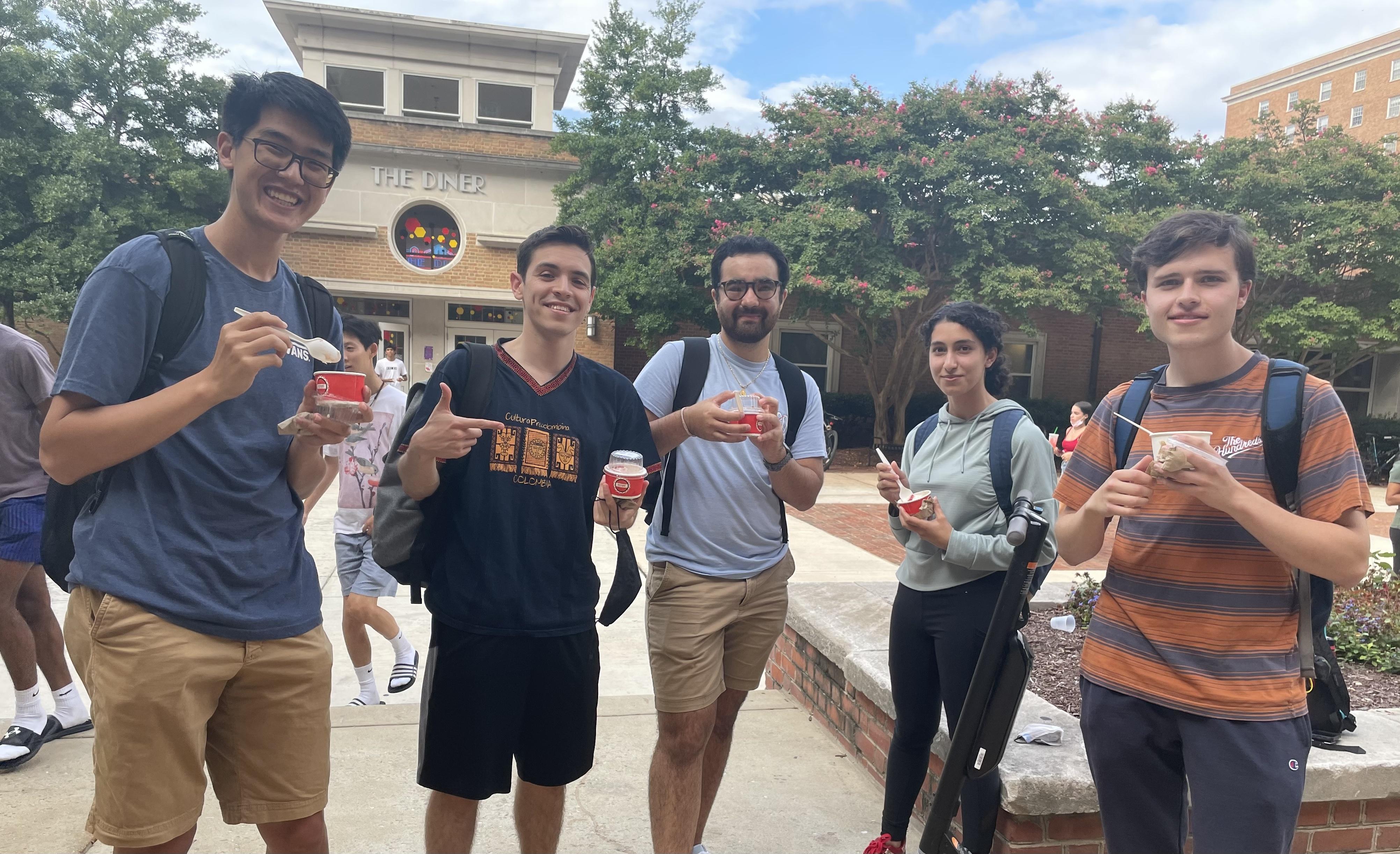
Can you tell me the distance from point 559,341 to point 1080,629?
A: 3.46 meters

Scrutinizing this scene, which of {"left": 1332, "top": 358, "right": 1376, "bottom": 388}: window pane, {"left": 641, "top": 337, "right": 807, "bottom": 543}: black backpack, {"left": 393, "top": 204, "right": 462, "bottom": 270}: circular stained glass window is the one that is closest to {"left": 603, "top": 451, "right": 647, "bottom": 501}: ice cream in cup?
{"left": 641, "top": 337, "right": 807, "bottom": 543}: black backpack

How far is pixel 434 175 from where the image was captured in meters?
17.7

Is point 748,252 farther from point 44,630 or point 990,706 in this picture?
point 44,630

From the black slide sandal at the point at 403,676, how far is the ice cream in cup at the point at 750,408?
2927 mm

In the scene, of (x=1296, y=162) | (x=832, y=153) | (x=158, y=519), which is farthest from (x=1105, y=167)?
(x=158, y=519)

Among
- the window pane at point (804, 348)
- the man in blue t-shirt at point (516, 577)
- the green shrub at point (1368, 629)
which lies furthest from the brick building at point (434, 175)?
the man in blue t-shirt at point (516, 577)

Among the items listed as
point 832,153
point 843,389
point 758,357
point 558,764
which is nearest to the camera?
point 558,764

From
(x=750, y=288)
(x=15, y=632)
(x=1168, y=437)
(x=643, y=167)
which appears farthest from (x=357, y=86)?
(x=1168, y=437)

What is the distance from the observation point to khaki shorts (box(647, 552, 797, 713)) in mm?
2613

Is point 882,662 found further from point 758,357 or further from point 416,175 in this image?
point 416,175

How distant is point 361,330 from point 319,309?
8.17ft

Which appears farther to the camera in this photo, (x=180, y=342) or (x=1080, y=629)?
(x=1080, y=629)

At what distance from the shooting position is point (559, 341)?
2.38 metres

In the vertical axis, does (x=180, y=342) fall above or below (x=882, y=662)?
above
